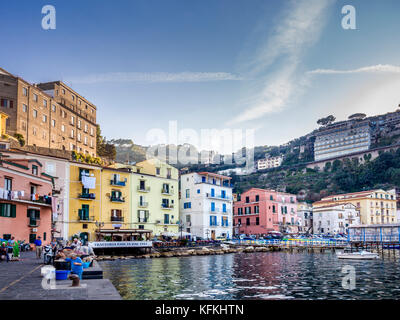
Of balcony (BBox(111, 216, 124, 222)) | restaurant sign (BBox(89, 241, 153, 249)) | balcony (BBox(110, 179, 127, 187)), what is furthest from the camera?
balcony (BBox(110, 179, 127, 187))

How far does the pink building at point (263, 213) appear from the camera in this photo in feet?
271

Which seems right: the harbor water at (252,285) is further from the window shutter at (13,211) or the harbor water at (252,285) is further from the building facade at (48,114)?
the building facade at (48,114)

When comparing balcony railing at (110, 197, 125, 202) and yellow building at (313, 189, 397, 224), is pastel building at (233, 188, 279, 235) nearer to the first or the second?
yellow building at (313, 189, 397, 224)

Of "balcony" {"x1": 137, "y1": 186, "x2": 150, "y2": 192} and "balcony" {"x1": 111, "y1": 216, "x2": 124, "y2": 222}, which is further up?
"balcony" {"x1": 137, "y1": 186, "x2": 150, "y2": 192}

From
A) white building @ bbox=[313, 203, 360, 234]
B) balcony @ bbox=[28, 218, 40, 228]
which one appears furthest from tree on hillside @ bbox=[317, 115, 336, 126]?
balcony @ bbox=[28, 218, 40, 228]

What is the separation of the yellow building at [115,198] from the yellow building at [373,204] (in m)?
57.1

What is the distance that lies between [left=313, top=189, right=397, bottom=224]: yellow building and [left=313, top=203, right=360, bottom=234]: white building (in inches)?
70.9

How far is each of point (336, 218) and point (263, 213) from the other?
20.0 m

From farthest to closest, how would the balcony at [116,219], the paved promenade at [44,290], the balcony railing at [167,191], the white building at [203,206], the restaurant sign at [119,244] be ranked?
1. the white building at [203,206]
2. the balcony railing at [167,191]
3. the balcony at [116,219]
4. the restaurant sign at [119,244]
5. the paved promenade at [44,290]

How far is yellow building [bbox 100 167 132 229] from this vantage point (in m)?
57.2

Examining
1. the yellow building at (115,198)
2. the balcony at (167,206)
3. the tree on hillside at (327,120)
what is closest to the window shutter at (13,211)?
the yellow building at (115,198)

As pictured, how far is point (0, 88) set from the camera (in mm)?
58812
